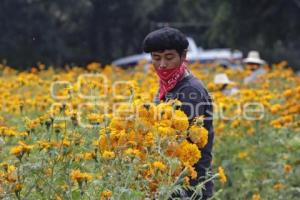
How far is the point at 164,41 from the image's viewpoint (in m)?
3.95

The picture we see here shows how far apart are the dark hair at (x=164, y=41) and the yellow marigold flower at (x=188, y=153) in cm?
79

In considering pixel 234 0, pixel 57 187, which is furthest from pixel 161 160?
pixel 234 0

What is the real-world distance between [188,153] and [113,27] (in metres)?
28.6

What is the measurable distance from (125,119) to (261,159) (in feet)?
12.0

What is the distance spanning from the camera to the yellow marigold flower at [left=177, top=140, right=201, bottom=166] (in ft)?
10.7

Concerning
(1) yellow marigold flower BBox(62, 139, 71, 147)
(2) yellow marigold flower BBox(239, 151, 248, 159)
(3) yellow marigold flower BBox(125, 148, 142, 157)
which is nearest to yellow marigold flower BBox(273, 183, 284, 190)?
(2) yellow marigold flower BBox(239, 151, 248, 159)

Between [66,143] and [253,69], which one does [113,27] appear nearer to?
[253,69]

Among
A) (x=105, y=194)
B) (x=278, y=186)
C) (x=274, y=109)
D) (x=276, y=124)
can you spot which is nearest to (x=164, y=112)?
(x=105, y=194)

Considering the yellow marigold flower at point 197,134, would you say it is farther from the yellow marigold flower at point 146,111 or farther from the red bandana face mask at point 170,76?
the red bandana face mask at point 170,76

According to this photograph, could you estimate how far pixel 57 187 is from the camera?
3.56 metres

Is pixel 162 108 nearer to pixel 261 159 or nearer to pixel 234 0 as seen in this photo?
pixel 261 159

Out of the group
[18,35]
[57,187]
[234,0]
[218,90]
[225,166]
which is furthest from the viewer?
[18,35]

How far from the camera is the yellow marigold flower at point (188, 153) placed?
3258 mm

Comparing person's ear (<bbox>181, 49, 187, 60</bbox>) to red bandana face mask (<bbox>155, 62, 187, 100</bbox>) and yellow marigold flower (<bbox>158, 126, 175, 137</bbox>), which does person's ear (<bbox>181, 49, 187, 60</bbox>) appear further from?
yellow marigold flower (<bbox>158, 126, 175, 137</bbox>)
